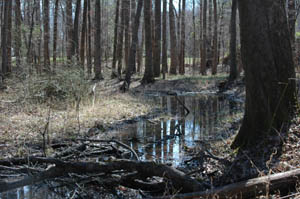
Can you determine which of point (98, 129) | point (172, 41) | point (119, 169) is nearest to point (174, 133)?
point (98, 129)

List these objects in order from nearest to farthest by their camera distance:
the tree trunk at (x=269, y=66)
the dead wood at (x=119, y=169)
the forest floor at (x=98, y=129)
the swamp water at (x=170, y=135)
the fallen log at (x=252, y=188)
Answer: the fallen log at (x=252, y=188) → the dead wood at (x=119, y=169) → the forest floor at (x=98, y=129) → the swamp water at (x=170, y=135) → the tree trunk at (x=269, y=66)

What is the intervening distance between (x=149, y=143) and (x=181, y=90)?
1371cm

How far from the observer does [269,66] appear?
5.43 m

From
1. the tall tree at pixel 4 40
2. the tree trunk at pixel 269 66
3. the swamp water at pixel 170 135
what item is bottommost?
the swamp water at pixel 170 135

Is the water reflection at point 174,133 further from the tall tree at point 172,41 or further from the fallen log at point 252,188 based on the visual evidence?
the tall tree at point 172,41

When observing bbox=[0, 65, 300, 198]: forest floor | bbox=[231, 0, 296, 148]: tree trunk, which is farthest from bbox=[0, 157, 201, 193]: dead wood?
bbox=[231, 0, 296, 148]: tree trunk

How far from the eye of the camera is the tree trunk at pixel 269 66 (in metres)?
5.43

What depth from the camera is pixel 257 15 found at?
5453mm

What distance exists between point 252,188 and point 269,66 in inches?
95.6

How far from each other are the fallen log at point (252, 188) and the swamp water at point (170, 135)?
2.28 meters

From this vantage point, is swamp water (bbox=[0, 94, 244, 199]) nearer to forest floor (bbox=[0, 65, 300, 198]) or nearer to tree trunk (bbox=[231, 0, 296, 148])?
forest floor (bbox=[0, 65, 300, 198])

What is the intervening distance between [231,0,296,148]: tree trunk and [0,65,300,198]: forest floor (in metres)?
0.29

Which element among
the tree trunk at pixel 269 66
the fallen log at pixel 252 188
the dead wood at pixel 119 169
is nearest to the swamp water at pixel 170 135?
the dead wood at pixel 119 169

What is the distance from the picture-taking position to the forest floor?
4852 mm
